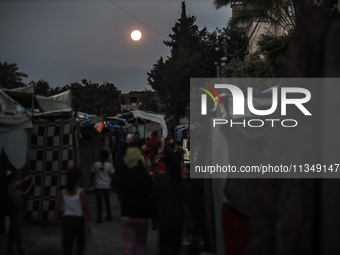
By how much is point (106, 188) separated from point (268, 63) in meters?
7.43

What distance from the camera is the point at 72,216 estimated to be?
6.36 metres

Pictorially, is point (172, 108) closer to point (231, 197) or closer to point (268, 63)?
point (268, 63)

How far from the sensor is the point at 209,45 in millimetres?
37094

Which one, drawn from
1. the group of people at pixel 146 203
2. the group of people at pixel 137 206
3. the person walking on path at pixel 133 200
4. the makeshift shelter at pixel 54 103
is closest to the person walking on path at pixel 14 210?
the group of people at pixel 137 206

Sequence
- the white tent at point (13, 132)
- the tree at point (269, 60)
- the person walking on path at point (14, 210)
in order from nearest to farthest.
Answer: the person walking on path at point (14, 210), the white tent at point (13, 132), the tree at point (269, 60)

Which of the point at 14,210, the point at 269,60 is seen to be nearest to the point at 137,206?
the point at 14,210

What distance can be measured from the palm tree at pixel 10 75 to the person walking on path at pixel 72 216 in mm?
34479

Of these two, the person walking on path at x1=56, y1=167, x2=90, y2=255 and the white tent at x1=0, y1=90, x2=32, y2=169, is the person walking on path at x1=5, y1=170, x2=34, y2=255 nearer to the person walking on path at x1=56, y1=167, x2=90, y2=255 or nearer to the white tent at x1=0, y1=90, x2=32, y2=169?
the person walking on path at x1=56, y1=167, x2=90, y2=255

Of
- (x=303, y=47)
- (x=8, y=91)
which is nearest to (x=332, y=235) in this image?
(x=303, y=47)

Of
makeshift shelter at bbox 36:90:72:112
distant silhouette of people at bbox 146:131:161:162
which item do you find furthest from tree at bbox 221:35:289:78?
makeshift shelter at bbox 36:90:72:112

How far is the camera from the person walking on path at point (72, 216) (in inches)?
248

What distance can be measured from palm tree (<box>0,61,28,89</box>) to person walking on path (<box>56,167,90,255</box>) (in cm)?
3448

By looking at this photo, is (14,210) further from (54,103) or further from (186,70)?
(186,70)

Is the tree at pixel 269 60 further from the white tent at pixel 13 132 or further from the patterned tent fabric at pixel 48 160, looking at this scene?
the white tent at pixel 13 132
